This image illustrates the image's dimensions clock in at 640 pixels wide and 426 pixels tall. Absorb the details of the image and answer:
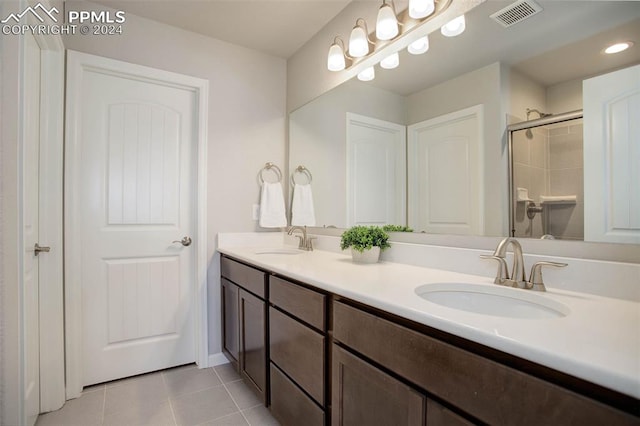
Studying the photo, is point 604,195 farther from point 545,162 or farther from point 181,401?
point 181,401

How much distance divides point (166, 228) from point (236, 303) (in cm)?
77

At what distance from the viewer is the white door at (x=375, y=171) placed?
1.62 meters

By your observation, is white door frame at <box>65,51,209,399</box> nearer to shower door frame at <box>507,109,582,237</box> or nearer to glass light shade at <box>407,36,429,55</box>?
glass light shade at <box>407,36,429,55</box>

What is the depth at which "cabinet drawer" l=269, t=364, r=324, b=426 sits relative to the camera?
119 cm

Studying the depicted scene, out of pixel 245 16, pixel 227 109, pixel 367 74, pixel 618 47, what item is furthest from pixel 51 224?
pixel 618 47

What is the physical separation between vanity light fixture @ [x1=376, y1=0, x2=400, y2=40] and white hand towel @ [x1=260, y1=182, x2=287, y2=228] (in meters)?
1.34

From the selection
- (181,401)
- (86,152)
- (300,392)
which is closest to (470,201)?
(300,392)

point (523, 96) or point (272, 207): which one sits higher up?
point (523, 96)

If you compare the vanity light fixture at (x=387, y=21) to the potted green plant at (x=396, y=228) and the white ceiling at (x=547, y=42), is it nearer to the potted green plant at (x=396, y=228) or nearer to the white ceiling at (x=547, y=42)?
the white ceiling at (x=547, y=42)

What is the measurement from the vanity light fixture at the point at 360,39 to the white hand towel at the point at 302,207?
40.2 inches

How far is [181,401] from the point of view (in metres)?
1.79

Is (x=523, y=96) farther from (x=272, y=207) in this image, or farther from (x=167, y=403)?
(x=167, y=403)

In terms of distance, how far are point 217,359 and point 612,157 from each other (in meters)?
2.43

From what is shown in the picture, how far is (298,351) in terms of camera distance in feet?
4.20
